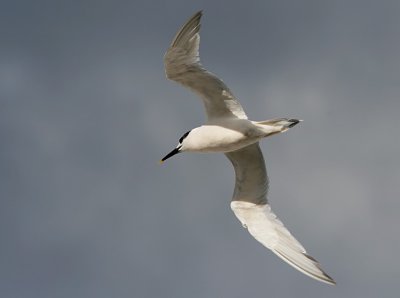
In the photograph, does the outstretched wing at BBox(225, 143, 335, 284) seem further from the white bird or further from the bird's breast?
the bird's breast

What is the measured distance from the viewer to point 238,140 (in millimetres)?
15812

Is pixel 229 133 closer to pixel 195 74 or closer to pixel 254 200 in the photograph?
pixel 195 74

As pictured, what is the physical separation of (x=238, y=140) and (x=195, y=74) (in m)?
1.68

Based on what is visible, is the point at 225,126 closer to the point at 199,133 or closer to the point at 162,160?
the point at 199,133

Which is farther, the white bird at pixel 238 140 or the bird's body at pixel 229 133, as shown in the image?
the bird's body at pixel 229 133

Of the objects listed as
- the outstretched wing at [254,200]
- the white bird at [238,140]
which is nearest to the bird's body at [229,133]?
the white bird at [238,140]

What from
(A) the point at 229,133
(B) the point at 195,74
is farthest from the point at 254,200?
(B) the point at 195,74

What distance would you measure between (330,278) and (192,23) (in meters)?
5.73

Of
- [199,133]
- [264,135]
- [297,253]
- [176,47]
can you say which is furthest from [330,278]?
[176,47]

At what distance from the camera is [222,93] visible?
52.0ft

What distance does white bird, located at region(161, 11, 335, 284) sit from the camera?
15164 millimetres

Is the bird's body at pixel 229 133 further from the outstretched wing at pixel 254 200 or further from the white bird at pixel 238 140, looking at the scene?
the outstretched wing at pixel 254 200

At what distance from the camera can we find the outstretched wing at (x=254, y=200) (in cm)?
1645

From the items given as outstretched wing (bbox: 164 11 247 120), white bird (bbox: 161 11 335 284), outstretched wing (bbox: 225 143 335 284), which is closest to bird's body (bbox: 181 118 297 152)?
white bird (bbox: 161 11 335 284)
